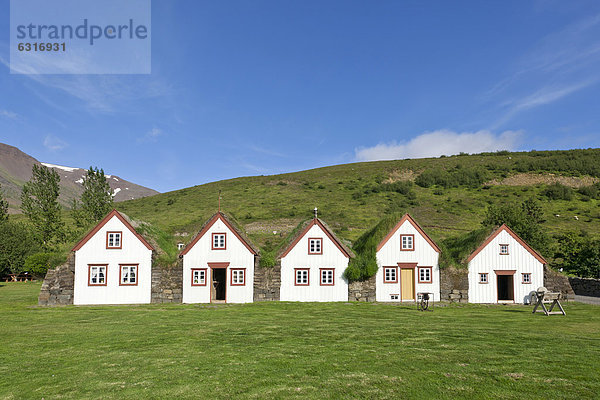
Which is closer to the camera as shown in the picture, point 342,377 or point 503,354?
point 342,377

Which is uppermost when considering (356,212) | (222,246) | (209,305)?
(356,212)

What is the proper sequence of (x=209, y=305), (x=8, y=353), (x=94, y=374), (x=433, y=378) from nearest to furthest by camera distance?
(x=433, y=378), (x=94, y=374), (x=8, y=353), (x=209, y=305)

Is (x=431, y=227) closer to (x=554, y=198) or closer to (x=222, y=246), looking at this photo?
(x=554, y=198)

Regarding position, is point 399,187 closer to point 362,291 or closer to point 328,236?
point 328,236

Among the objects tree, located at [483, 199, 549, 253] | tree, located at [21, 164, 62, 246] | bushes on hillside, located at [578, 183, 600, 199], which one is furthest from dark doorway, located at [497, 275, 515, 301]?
tree, located at [21, 164, 62, 246]

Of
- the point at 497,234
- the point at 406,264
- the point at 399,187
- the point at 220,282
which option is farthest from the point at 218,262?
the point at 399,187

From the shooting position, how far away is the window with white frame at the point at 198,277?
3197cm

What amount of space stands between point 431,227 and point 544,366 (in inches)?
2192

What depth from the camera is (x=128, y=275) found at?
103ft

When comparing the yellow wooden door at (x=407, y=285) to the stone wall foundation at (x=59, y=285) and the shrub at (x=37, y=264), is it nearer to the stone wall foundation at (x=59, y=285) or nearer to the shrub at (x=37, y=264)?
the stone wall foundation at (x=59, y=285)

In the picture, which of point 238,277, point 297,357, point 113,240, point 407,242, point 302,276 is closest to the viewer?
point 297,357

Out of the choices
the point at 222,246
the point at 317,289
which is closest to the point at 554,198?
the point at 317,289

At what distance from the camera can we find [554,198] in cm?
8056

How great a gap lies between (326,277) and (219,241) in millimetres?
9184
